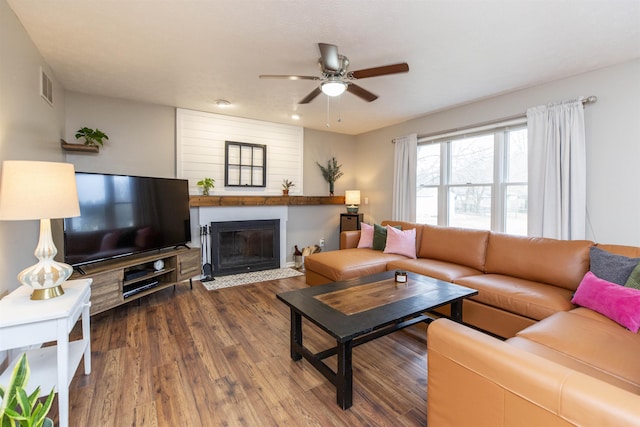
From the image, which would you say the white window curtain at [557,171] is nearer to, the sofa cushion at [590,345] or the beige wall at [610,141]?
the beige wall at [610,141]

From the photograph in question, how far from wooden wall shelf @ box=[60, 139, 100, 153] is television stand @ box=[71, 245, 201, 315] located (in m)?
1.38

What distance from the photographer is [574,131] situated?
2.96 metres

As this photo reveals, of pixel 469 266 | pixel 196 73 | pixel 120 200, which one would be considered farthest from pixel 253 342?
pixel 196 73

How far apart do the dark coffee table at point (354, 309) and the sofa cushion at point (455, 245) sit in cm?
102

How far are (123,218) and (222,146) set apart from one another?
1867mm

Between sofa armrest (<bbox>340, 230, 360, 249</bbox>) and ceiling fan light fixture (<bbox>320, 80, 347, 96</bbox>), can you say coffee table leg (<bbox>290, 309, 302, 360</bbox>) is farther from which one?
sofa armrest (<bbox>340, 230, 360, 249</bbox>)

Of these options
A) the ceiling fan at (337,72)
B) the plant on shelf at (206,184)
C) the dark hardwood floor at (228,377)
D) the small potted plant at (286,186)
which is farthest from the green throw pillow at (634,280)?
the plant on shelf at (206,184)

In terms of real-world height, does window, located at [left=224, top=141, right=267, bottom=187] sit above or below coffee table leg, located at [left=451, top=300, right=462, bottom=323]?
above

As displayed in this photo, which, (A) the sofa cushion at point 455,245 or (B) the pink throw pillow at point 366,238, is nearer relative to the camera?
(A) the sofa cushion at point 455,245

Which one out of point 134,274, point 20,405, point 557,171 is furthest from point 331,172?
point 20,405

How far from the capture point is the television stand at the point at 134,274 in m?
2.67

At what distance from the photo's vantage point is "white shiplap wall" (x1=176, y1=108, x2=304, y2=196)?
418cm

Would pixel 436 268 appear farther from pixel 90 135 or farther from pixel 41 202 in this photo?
pixel 90 135

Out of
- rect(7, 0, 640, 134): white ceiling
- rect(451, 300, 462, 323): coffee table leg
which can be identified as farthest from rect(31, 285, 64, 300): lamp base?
rect(451, 300, 462, 323): coffee table leg
